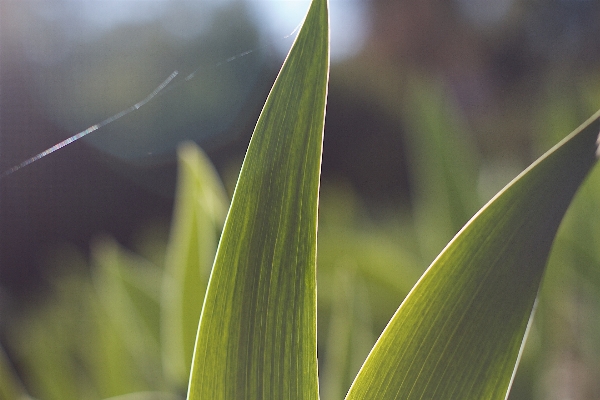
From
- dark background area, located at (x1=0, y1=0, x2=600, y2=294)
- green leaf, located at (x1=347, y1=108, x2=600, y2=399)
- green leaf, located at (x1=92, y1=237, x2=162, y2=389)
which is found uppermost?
dark background area, located at (x1=0, y1=0, x2=600, y2=294)

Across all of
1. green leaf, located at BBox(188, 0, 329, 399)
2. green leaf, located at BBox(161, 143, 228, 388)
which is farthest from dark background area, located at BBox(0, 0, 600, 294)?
green leaf, located at BBox(188, 0, 329, 399)

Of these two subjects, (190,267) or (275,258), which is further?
(190,267)

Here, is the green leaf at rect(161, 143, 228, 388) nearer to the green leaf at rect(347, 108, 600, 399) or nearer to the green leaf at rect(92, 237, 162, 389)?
the green leaf at rect(92, 237, 162, 389)

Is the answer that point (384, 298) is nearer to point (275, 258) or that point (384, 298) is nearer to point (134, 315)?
point (134, 315)

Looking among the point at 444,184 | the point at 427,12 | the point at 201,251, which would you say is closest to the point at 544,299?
the point at 444,184

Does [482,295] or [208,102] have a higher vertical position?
[208,102]

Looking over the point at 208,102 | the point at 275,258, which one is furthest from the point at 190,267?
the point at 275,258

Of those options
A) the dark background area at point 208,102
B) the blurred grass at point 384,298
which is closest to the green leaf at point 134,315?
the blurred grass at point 384,298
